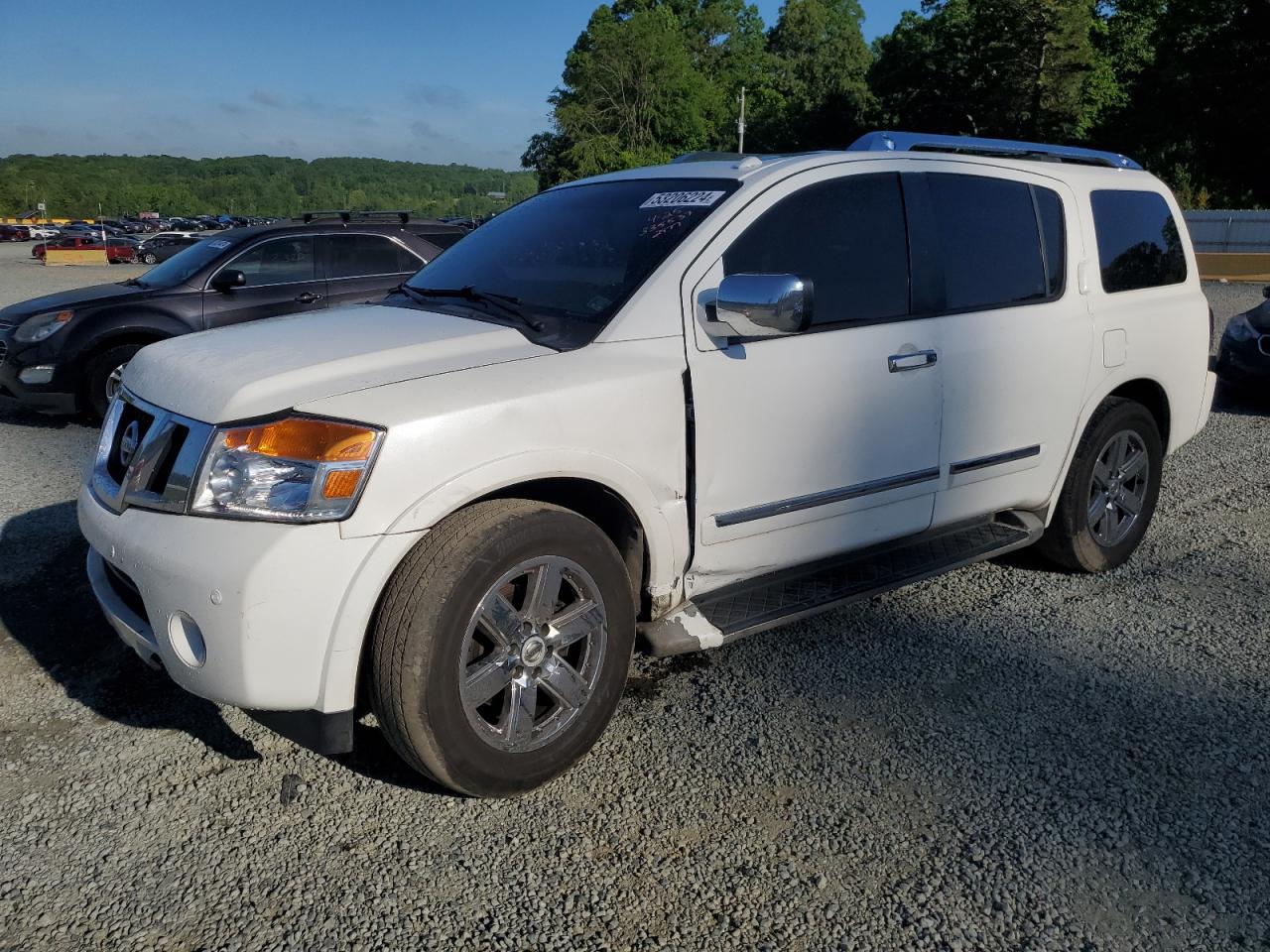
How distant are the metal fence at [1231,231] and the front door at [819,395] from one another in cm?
2399

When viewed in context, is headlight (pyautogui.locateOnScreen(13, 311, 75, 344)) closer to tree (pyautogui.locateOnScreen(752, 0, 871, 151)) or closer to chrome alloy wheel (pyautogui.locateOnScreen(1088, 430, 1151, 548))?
chrome alloy wheel (pyautogui.locateOnScreen(1088, 430, 1151, 548))

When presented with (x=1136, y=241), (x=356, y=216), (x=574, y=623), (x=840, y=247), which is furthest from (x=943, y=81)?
(x=574, y=623)

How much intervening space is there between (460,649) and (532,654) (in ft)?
0.82

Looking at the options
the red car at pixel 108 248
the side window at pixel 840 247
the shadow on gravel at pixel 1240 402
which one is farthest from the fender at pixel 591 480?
the red car at pixel 108 248

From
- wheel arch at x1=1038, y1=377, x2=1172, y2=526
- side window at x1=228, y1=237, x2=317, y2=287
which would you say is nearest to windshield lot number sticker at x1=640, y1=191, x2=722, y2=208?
wheel arch at x1=1038, y1=377, x2=1172, y2=526

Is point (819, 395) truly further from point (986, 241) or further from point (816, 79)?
point (816, 79)

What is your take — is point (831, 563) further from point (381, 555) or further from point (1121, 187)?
point (1121, 187)

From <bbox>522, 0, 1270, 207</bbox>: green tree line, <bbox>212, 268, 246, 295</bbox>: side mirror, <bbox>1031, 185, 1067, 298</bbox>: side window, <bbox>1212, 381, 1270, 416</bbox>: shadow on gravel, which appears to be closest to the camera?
<bbox>1031, 185, 1067, 298</bbox>: side window

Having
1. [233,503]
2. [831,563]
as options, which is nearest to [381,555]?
[233,503]

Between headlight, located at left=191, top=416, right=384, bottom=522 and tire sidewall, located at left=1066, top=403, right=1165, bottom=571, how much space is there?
314 cm

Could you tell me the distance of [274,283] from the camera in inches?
342

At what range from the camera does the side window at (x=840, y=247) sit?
10.9ft

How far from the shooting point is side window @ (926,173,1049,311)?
3.79 meters

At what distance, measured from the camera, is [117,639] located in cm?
382
